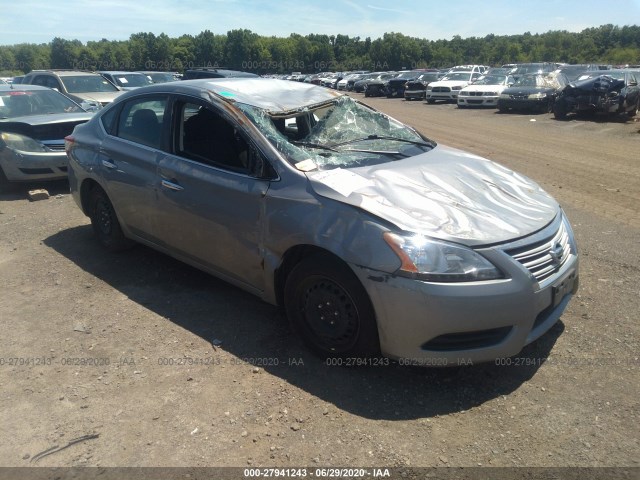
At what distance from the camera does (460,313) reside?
8.97 feet

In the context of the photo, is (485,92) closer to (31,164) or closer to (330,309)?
(31,164)

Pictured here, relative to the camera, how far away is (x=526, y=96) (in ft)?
62.5

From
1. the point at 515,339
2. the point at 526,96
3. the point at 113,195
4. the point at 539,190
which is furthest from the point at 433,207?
the point at 526,96

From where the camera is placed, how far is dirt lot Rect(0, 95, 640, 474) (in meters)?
2.58

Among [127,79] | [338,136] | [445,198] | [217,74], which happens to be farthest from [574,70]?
[445,198]

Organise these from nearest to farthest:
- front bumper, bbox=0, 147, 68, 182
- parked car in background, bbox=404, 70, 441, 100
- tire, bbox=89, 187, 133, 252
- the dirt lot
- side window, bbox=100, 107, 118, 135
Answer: the dirt lot → side window, bbox=100, 107, 118, 135 → tire, bbox=89, 187, 133, 252 → front bumper, bbox=0, 147, 68, 182 → parked car in background, bbox=404, 70, 441, 100

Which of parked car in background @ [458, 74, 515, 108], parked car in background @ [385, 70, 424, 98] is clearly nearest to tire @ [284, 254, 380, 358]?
parked car in background @ [458, 74, 515, 108]

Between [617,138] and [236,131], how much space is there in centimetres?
1274

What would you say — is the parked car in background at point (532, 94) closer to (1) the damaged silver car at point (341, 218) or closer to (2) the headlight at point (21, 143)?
(1) the damaged silver car at point (341, 218)

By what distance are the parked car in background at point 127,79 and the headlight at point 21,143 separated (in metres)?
9.32

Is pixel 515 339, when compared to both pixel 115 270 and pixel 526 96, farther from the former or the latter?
pixel 526 96

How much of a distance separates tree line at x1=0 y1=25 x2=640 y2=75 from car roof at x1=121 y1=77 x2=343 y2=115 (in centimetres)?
5524

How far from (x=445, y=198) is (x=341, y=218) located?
27.7 inches

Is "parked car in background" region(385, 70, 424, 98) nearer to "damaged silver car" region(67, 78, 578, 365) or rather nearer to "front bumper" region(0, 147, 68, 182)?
"front bumper" region(0, 147, 68, 182)
